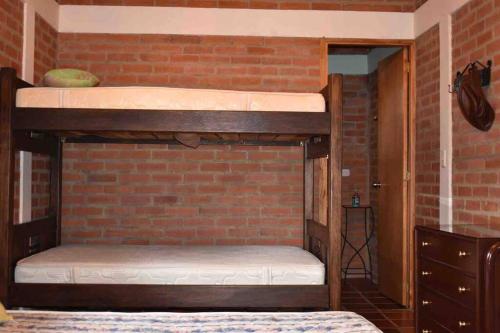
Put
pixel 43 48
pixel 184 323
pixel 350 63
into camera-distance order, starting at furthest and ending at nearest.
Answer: pixel 350 63 → pixel 43 48 → pixel 184 323

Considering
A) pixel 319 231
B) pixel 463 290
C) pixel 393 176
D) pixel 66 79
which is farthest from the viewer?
pixel 393 176

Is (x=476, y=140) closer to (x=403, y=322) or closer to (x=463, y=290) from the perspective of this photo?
(x=463, y=290)

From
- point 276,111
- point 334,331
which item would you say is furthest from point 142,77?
point 334,331

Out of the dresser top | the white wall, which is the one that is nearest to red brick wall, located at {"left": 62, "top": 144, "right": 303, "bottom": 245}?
the dresser top

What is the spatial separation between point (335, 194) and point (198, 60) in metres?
1.88

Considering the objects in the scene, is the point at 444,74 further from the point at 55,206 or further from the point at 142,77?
the point at 55,206

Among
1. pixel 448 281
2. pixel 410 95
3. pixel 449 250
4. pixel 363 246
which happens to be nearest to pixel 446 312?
pixel 448 281

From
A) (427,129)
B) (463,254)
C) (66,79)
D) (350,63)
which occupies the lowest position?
(463,254)

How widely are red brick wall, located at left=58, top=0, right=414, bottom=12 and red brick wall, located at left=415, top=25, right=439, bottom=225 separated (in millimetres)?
348

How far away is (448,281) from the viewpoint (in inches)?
105

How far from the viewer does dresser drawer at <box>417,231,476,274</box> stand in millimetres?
2467

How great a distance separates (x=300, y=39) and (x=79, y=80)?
189 centimetres

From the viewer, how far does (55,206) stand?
3.75 meters

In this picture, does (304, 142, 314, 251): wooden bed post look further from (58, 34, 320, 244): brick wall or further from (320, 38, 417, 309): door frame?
(320, 38, 417, 309): door frame
